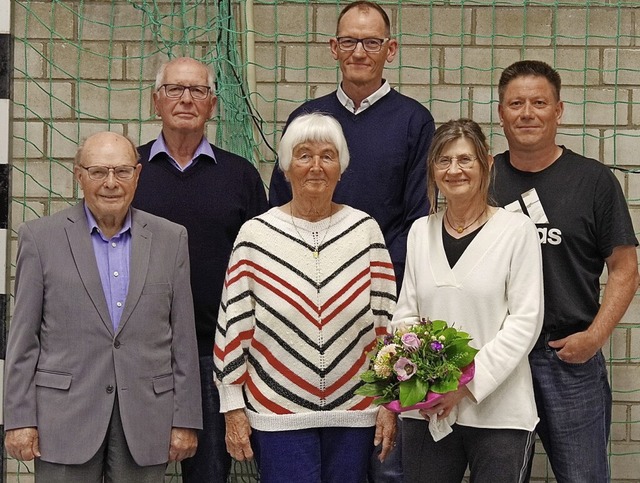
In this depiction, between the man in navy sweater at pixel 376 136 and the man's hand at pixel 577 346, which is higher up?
the man in navy sweater at pixel 376 136

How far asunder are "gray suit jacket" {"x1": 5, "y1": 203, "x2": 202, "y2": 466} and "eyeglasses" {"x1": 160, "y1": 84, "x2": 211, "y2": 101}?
2.07 feet

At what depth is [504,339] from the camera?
8.17ft

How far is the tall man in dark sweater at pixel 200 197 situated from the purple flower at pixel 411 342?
84 centimetres

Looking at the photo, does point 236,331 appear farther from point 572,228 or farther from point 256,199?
point 572,228

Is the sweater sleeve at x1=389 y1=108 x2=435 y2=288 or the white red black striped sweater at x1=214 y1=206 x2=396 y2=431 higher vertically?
the sweater sleeve at x1=389 y1=108 x2=435 y2=288

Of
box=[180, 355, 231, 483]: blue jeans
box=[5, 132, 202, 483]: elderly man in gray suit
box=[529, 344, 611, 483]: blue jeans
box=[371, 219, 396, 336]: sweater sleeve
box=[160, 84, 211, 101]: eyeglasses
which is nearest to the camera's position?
box=[5, 132, 202, 483]: elderly man in gray suit

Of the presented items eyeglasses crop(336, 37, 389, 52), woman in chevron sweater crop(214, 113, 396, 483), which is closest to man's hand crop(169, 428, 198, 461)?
woman in chevron sweater crop(214, 113, 396, 483)

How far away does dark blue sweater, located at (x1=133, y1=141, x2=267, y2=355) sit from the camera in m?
3.02

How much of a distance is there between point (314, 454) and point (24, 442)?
2.70 ft

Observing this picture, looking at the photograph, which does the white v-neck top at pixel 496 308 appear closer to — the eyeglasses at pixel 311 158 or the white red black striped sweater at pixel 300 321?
the white red black striped sweater at pixel 300 321

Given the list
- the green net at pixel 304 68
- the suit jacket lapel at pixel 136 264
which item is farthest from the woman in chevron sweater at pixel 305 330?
the green net at pixel 304 68

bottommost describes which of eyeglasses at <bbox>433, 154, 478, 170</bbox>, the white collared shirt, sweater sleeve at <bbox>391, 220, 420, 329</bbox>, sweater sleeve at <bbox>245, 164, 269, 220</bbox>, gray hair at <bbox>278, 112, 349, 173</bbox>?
sweater sleeve at <bbox>391, 220, 420, 329</bbox>

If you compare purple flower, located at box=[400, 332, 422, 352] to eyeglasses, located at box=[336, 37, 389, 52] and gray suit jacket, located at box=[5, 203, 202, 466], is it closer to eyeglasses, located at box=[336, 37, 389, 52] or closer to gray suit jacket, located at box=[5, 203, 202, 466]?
gray suit jacket, located at box=[5, 203, 202, 466]

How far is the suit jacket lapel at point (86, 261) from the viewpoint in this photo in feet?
8.54
